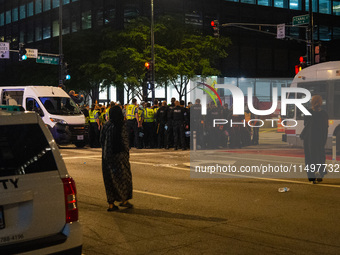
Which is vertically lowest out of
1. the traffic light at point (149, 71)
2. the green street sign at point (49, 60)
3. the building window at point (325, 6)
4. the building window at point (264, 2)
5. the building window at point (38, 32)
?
the traffic light at point (149, 71)

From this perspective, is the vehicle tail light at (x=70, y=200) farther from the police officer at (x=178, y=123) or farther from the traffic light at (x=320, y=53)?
the traffic light at (x=320, y=53)

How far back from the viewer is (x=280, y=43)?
182ft

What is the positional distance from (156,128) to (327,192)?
1253cm

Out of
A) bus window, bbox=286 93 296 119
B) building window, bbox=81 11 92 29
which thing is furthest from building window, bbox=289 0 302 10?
bus window, bbox=286 93 296 119

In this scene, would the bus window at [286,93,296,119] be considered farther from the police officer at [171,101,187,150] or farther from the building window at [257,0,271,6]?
the building window at [257,0,271,6]

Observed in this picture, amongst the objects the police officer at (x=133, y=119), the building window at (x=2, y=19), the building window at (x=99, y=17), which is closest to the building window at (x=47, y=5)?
the building window at (x=99, y=17)

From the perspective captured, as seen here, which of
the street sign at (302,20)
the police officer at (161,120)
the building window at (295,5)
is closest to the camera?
the police officer at (161,120)

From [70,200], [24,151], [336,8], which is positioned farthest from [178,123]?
[336,8]

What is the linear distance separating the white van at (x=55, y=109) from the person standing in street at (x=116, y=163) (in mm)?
13445

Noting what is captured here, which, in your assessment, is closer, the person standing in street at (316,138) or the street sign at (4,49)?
the person standing in street at (316,138)

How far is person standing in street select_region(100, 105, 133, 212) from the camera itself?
9234 millimetres

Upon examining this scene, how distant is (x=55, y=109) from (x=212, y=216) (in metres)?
15.5

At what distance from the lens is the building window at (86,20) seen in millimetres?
48562

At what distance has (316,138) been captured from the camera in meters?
12.1
